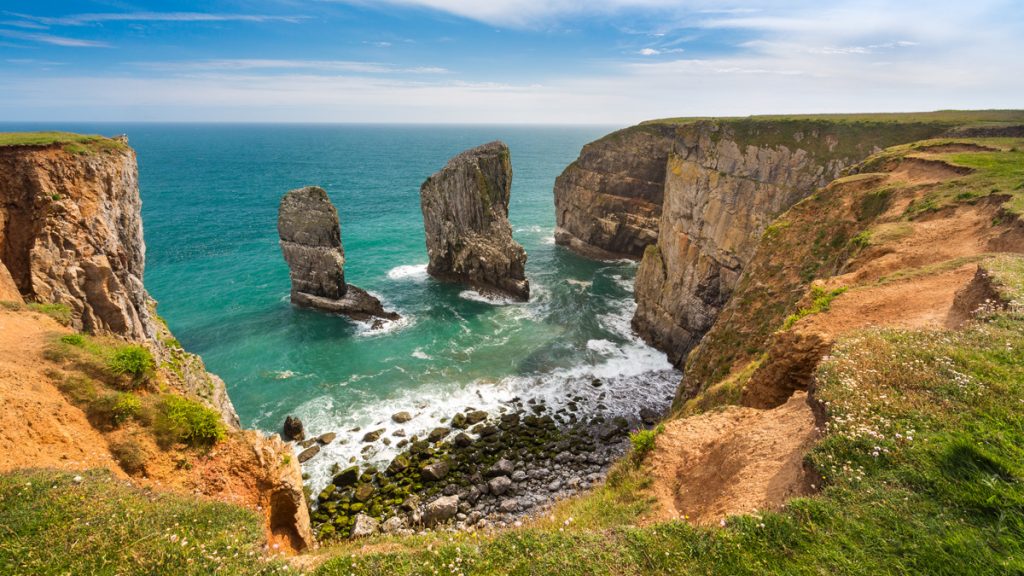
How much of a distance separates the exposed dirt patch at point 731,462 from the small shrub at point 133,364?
15.9 m

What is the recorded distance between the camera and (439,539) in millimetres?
9359

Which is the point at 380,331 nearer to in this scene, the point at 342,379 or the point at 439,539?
the point at 342,379

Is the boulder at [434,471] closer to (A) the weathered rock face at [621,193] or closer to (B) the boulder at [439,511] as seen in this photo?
(B) the boulder at [439,511]

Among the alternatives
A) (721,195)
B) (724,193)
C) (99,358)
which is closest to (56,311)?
(99,358)

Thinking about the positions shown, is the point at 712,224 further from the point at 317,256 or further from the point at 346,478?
the point at 317,256

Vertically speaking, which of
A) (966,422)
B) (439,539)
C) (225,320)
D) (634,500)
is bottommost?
(225,320)

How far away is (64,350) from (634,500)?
57.8 ft

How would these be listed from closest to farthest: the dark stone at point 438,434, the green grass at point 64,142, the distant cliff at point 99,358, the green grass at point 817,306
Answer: the distant cliff at point 99,358, the green grass at point 817,306, the green grass at point 64,142, the dark stone at point 438,434

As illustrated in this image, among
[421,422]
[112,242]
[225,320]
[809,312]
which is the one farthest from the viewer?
[225,320]

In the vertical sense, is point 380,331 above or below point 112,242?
below

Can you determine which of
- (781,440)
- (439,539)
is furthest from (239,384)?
(781,440)

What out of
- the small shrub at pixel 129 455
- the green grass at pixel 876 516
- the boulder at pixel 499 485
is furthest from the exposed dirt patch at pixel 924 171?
the small shrub at pixel 129 455

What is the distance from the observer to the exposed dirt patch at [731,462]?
969cm

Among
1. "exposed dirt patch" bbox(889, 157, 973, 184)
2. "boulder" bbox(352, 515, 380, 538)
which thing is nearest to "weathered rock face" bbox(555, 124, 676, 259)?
"exposed dirt patch" bbox(889, 157, 973, 184)
